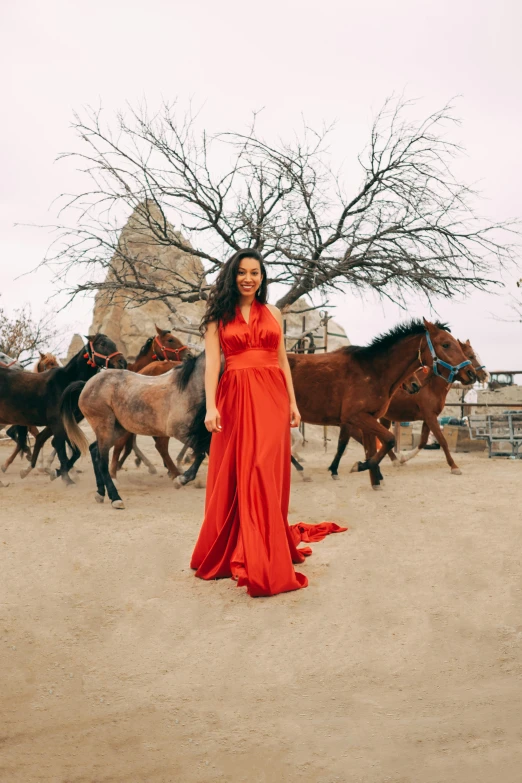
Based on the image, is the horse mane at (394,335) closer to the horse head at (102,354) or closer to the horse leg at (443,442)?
the horse leg at (443,442)

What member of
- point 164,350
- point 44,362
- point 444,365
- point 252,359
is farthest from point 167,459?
point 252,359

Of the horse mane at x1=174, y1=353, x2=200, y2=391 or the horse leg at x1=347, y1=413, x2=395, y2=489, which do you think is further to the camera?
the horse leg at x1=347, y1=413, x2=395, y2=489

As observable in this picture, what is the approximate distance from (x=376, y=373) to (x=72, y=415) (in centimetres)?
399

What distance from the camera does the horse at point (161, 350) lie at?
1163 centimetres

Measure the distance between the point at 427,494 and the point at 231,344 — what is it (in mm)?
4141

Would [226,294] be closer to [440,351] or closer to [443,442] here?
[440,351]

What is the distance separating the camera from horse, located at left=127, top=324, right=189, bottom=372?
11633mm

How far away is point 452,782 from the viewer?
8.93 ft

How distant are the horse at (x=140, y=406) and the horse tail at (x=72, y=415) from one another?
0.52 meters

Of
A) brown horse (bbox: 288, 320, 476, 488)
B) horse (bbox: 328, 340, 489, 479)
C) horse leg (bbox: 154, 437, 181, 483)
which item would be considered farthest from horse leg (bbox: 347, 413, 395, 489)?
horse leg (bbox: 154, 437, 181, 483)

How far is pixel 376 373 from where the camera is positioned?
9.19 m

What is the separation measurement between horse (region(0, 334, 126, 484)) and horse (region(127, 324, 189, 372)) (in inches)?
68.0

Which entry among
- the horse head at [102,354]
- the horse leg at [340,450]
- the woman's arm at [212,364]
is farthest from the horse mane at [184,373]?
the woman's arm at [212,364]

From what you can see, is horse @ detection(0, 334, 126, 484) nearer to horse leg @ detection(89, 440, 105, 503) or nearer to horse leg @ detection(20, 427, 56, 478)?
horse leg @ detection(20, 427, 56, 478)
